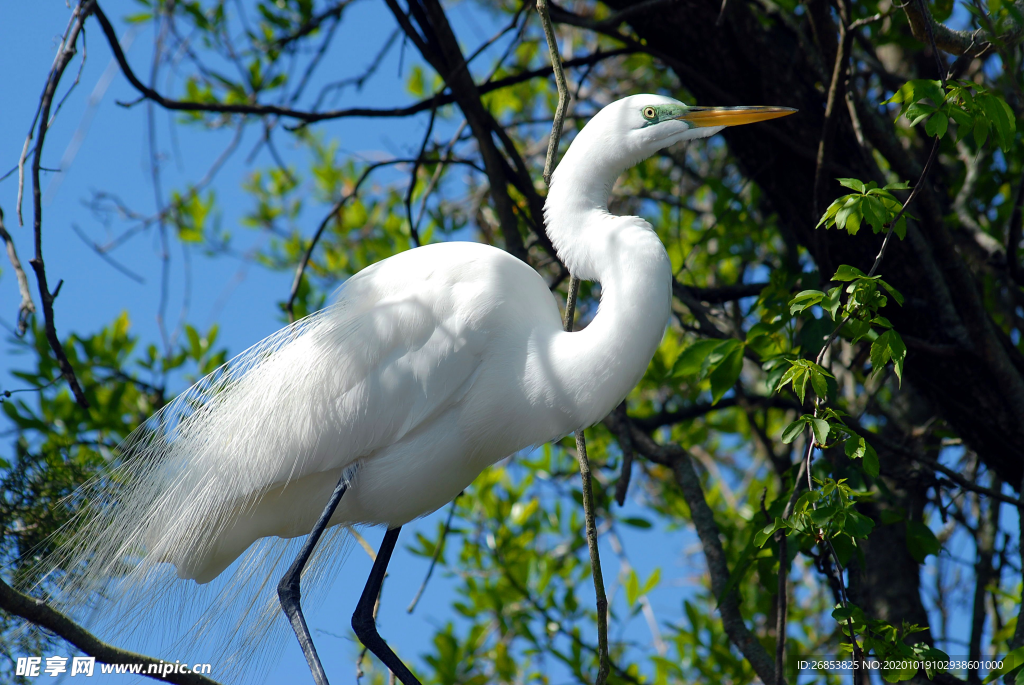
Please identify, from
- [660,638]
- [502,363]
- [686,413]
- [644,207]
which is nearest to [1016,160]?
[686,413]

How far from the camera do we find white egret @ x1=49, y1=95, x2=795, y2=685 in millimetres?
1910

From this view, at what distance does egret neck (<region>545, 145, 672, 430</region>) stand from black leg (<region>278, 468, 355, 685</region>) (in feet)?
1.81

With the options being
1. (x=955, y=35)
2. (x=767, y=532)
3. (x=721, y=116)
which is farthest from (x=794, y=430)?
(x=955, y=35)

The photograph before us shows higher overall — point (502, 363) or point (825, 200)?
point (825, 200)

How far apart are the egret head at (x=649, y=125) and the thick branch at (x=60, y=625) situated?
1.36 m

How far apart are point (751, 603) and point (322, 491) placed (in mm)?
1887

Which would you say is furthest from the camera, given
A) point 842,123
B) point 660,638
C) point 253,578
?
point 660,638

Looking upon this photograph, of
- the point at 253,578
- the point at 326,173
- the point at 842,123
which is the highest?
the point at 326,173

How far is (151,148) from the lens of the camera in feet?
9.23

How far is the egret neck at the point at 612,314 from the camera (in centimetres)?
186

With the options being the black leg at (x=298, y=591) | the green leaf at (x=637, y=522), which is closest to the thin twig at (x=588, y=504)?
the black leg at (x=298, y=591)

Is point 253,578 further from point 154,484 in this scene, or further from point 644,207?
point 644,207

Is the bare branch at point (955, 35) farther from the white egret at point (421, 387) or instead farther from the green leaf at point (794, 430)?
the green leaf at point (794, 430)

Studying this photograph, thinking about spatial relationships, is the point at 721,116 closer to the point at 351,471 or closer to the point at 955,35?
the point at 955,35
